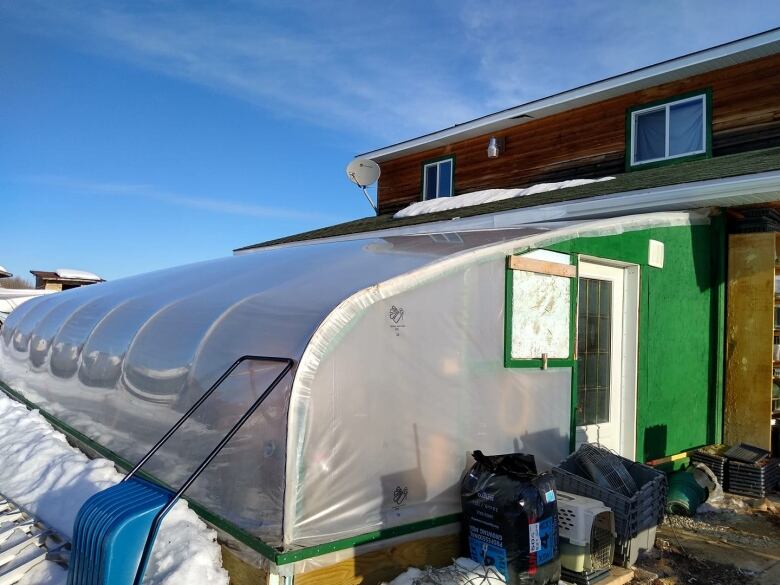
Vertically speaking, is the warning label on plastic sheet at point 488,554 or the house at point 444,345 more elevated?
the house at point 444,345

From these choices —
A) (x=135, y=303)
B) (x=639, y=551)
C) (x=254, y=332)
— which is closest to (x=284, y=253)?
(x=135, y=303)

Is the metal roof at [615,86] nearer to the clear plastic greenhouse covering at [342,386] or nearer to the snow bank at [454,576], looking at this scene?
the clear plastic greenhouse covering at [342,386]

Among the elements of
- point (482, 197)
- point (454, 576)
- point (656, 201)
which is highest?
point (482, 197)

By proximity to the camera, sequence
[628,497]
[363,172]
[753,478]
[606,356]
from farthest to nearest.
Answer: [363,172] < [753,478] < [606,356] < [628,497]

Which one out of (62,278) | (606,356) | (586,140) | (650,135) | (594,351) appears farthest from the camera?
(62,278)

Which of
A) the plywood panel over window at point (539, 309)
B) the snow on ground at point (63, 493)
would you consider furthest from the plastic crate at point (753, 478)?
the snow on ground at point (63, 493)

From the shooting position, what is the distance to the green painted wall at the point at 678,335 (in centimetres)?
618

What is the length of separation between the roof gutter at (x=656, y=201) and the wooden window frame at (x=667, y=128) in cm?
255

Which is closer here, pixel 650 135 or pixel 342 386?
pixel 342 386

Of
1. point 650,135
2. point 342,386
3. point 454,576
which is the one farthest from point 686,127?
point 454,576

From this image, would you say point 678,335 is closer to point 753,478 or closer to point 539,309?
point 753,478

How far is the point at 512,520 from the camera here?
362 centimetres

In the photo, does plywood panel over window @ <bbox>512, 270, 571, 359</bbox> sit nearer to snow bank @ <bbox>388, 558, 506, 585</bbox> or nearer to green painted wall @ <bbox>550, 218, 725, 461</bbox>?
green painted wall @ <bbox>550, 218, 725, 461</bbox>

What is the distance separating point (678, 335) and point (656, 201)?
151cm
